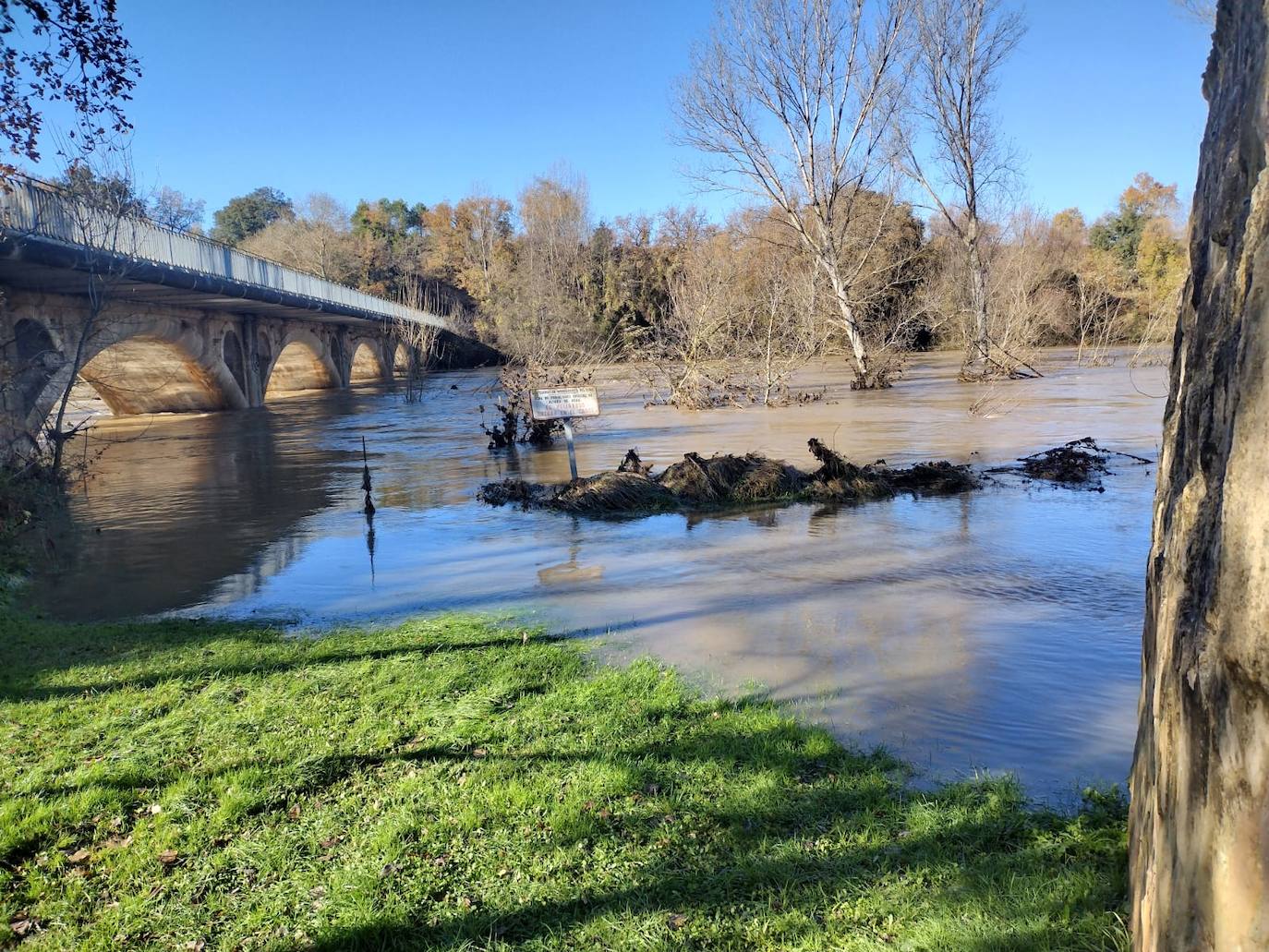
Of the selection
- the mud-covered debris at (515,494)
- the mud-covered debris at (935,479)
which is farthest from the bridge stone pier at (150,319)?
the mud-covered debris at (935,479)

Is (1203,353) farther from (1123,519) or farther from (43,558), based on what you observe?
A: (43,558)

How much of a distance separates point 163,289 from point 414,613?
70.2ft

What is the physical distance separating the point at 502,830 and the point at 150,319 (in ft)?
91.5

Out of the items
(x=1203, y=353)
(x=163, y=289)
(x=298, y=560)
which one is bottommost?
(x=298, y=560)

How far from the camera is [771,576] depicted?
336 inches

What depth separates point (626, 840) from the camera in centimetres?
365

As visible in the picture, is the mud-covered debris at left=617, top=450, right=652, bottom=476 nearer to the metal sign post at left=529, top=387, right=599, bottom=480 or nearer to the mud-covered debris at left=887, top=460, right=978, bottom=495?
the metal sign post at left=529, top=387, right=599, bottom=480

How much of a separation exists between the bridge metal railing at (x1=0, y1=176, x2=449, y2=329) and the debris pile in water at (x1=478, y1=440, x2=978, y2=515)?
22.9 ft

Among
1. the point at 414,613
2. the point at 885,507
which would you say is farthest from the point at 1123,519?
the point at 414,613

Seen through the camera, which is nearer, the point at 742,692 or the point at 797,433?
the point at 742,692

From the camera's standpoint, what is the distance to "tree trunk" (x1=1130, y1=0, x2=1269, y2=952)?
1981mm

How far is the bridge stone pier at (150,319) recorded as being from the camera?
16078 mm

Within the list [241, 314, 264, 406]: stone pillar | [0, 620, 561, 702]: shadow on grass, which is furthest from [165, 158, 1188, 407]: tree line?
[0, 620, 561, 702]: shadow on grass

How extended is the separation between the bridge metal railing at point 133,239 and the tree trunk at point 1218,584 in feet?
31.0
